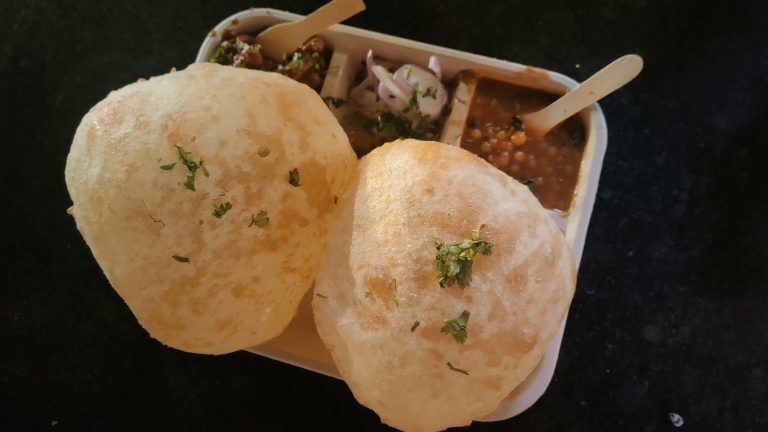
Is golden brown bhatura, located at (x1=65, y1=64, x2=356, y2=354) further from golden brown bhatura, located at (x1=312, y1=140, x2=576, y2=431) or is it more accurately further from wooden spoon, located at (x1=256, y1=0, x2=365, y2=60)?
wooden spoon, located at (x1=256, y1=0, x2=365, y2=60)

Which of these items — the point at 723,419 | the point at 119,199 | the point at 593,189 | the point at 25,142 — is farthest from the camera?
the point at 25,142

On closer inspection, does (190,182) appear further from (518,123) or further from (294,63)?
(518,123)

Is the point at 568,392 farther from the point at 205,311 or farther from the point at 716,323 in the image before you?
the point at 205,311

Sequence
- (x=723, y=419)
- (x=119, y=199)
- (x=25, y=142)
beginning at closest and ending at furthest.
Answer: (x=119, y=199) < (x=723, y=419) < (x=25, y=142)

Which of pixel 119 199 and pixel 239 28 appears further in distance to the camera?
pixel 239 28

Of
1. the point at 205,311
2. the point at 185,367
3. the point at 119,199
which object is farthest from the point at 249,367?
the point at 119,199

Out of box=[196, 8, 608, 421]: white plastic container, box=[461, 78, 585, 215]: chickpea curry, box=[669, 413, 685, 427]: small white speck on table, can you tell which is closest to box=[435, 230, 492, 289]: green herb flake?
box=[196, 8, 608, 421]: white plastic container

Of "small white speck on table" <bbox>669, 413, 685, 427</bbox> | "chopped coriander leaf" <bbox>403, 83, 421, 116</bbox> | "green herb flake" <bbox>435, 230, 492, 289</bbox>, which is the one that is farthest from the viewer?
"small white speck on table" <bbox>669, 413, 685, 427</bbox>

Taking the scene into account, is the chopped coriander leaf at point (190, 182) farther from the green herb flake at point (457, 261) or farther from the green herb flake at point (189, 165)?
the green herb flake at point (457, 261)
